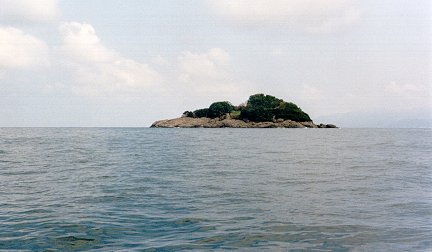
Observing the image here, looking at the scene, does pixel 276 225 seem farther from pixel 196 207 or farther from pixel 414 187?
pixel 414 187

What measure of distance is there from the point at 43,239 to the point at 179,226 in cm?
392

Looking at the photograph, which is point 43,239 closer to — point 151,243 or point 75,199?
point 151,243

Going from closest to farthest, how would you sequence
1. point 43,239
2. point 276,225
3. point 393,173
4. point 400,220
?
point 43,239
point 276,225
point 400,220
point 393,173

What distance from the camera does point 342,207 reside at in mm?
15102

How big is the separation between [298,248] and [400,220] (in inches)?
204

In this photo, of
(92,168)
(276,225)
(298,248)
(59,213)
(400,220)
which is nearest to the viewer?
(298,248)

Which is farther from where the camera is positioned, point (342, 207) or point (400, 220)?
point (342, 207)

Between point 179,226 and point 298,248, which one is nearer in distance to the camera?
point 298,248

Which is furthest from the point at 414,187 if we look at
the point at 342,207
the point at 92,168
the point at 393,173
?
the point at 92,168

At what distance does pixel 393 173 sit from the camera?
26.4 m

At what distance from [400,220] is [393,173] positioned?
14.6 m

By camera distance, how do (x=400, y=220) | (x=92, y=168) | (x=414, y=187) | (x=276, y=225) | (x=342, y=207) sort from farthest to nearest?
1. (x=92, y=168)
2. (x=414, y=187)
3. (x=342, y=207)
4. (x=400, y=220)
5. (x=276, y=225)

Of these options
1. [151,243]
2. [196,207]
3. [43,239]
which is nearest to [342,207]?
[196,207]

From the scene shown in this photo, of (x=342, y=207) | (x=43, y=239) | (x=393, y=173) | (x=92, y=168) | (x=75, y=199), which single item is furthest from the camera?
(x=92, y=168)
